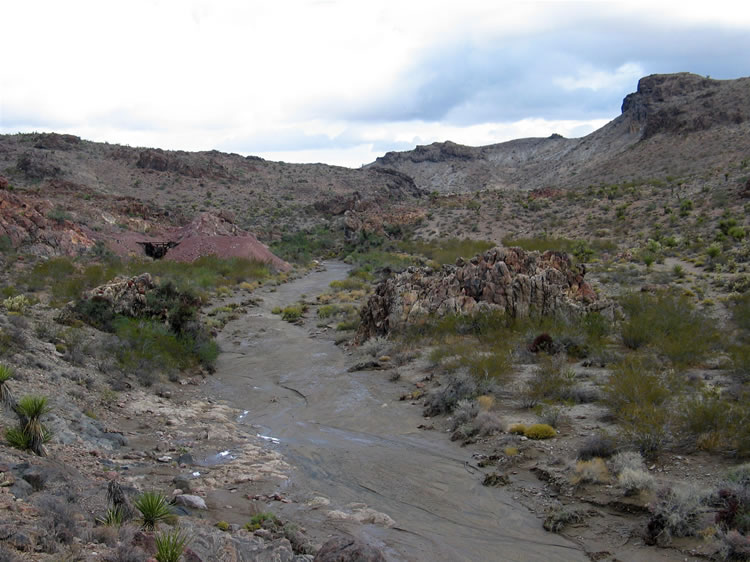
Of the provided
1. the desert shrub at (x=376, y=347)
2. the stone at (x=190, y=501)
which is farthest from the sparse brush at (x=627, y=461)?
the desert shrub at (x=376, y=347)

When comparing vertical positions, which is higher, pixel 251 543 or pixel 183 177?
pixel 183 177

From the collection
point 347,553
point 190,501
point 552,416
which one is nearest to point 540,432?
point 552,416

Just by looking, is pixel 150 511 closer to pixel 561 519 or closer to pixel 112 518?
pixel 112 518

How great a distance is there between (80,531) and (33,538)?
52cm

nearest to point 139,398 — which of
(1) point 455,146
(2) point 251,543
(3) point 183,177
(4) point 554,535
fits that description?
(2) point 251,543

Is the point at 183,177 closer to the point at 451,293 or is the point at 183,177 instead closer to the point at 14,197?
the point at 14,197

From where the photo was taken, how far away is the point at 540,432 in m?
10.1

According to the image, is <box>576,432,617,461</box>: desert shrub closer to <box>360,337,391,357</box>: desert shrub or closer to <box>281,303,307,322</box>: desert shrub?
<box>360,337,391,357</box>: desert shrub

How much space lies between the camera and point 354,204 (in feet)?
228

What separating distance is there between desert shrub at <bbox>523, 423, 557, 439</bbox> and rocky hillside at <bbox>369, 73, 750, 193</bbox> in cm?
5351

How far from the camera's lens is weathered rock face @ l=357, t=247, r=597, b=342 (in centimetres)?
1697

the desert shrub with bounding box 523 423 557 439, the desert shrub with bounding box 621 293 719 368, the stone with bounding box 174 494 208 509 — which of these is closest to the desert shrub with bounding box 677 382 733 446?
the desert shrub with bounding box 523 423 557 439

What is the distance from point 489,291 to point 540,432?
303 inches

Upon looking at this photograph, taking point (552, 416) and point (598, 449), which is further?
point (552, 416)
